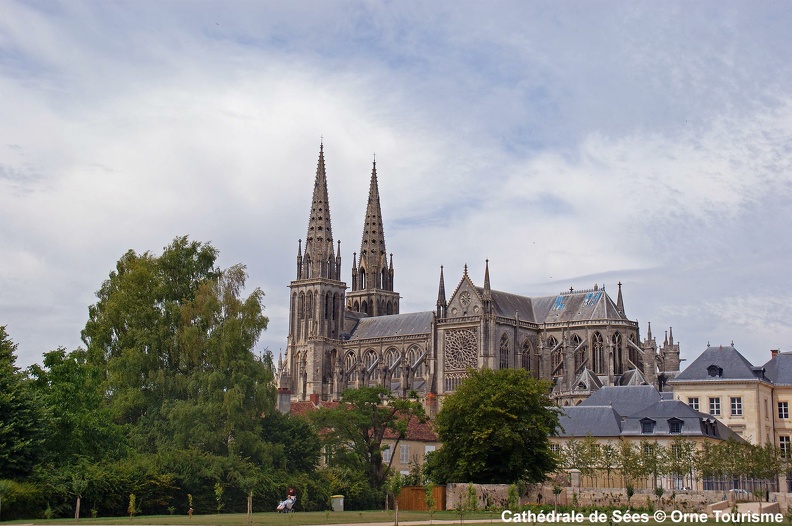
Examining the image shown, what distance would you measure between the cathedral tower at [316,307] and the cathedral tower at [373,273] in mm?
6803

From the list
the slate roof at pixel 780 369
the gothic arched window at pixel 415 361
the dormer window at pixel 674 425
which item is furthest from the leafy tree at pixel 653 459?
the gothic arched window at pixel 415 361

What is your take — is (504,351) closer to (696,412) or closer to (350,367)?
(350,367)

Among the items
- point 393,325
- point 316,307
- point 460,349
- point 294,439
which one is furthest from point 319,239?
point 294,439

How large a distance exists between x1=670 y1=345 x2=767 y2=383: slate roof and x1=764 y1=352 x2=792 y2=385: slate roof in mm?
1301

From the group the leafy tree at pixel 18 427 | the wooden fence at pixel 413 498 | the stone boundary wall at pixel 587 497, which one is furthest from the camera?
the wooden fence at pixel 413 498

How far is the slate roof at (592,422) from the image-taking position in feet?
191

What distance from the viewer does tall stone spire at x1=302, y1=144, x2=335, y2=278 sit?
122 metres

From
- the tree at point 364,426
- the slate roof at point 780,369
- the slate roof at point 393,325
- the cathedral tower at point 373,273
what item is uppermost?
the cathedral tower at point 373,273

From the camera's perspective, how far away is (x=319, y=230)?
122 metres

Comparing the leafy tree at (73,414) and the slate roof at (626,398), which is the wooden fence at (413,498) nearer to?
the leafy tree at (73,414)

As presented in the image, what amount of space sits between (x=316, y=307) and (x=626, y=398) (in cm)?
5961

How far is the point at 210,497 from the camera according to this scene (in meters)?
43.5

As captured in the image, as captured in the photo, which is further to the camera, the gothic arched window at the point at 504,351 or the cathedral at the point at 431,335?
the gothic arched window at the point at 504,351

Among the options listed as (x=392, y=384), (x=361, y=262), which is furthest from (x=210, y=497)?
(x=361, y=262)
